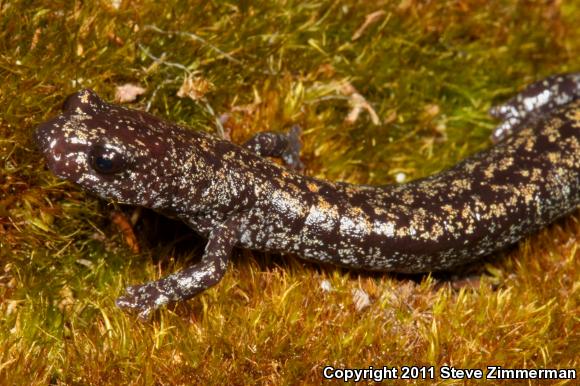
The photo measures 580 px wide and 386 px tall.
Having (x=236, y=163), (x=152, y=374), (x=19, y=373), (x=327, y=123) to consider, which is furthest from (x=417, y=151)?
(x=19, y=373)

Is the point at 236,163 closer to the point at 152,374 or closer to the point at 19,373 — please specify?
the point at 152,374

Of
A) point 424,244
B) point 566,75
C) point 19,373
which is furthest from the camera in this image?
point 566,75

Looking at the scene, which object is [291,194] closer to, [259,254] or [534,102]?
[259,254]

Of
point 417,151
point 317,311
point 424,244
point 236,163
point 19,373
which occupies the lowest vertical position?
point 19,373

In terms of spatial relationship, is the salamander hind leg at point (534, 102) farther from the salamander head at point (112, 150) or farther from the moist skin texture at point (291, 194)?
the salamander head at point (112, 150)

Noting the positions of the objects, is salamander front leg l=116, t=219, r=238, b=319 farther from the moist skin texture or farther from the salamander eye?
the salamander eye

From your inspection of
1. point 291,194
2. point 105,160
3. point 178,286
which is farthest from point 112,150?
point 291,194

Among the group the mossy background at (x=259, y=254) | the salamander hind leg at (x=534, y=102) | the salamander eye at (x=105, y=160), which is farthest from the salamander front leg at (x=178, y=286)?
the salamander hind leg at (x=534, y=102)
